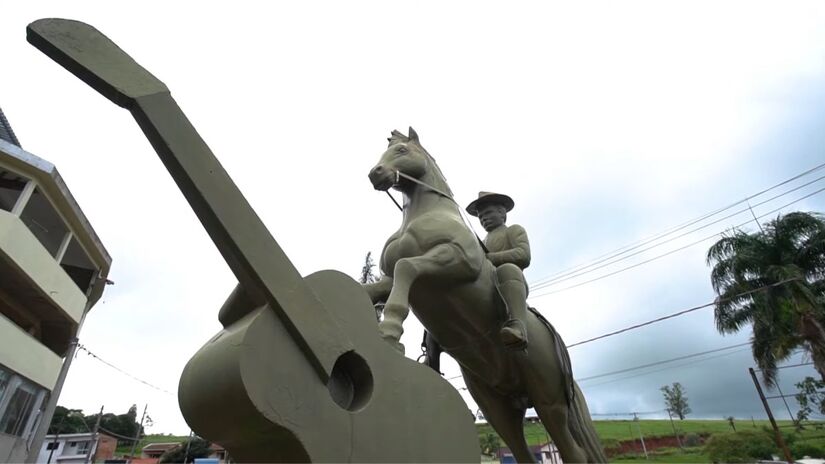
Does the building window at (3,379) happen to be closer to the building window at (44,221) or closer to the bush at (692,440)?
the building window at (44,221)

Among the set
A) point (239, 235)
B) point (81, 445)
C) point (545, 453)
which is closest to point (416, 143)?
point (239, 235)

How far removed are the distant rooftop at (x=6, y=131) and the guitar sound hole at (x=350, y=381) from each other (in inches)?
828

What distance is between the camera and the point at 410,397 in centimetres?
187

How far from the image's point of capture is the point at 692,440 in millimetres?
46656

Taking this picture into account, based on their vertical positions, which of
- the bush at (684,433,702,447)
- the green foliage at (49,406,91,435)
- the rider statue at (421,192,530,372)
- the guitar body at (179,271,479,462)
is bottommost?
the guitar body at (179,271,479,462)

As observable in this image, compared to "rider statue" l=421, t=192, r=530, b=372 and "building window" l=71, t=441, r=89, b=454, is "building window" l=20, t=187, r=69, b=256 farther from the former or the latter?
"building window" l=71, t=441, r=89, b=454

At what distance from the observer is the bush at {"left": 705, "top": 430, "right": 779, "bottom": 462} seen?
821 inches

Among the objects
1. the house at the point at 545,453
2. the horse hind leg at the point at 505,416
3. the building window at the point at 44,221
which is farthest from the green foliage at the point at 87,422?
the horse hind leg at the point at 505,416

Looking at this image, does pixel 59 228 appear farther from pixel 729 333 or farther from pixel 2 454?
pixel 729 333

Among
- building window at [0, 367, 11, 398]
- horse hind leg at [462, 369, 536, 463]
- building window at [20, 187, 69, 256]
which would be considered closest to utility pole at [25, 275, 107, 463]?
building window at [0, 367, 11, 398]

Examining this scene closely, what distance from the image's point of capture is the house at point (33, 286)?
14.1m

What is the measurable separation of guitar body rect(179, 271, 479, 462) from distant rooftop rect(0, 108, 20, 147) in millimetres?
20899

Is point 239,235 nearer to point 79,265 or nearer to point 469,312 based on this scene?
point 469,312

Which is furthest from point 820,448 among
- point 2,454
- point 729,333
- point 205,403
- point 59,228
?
point 59,228
